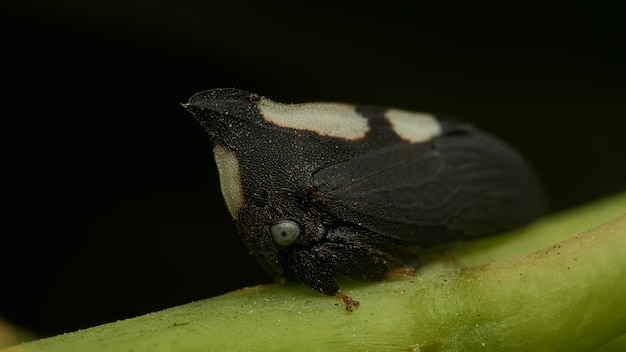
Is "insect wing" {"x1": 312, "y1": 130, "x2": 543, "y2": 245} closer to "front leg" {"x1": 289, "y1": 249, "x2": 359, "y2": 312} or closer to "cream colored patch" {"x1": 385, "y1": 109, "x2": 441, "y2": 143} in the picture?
"cream colored patch" {"x1": 385, "y1": 109, "x2": 441, "y2": 143}

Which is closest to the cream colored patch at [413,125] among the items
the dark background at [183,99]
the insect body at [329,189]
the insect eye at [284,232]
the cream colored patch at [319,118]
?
Result: the insect body at [329,189]

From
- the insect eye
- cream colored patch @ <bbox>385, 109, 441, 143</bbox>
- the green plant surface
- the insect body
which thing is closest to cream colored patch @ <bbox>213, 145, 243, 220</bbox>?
the insect body

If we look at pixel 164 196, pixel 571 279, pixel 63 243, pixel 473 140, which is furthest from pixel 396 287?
pixel 63 243

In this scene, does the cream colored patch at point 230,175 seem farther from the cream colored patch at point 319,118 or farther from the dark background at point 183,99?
the dark background at point 183,99

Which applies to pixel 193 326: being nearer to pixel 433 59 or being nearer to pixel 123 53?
pixel 123 53

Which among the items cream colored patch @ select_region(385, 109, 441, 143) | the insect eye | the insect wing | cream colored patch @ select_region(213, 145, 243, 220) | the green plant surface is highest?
Answer: cream colored patch @ select_region(385, 109, 441, 143)

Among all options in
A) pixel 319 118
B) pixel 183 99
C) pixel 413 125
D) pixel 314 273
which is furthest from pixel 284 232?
pixel 183 99

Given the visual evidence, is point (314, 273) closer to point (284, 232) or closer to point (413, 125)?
point (284, 232)
